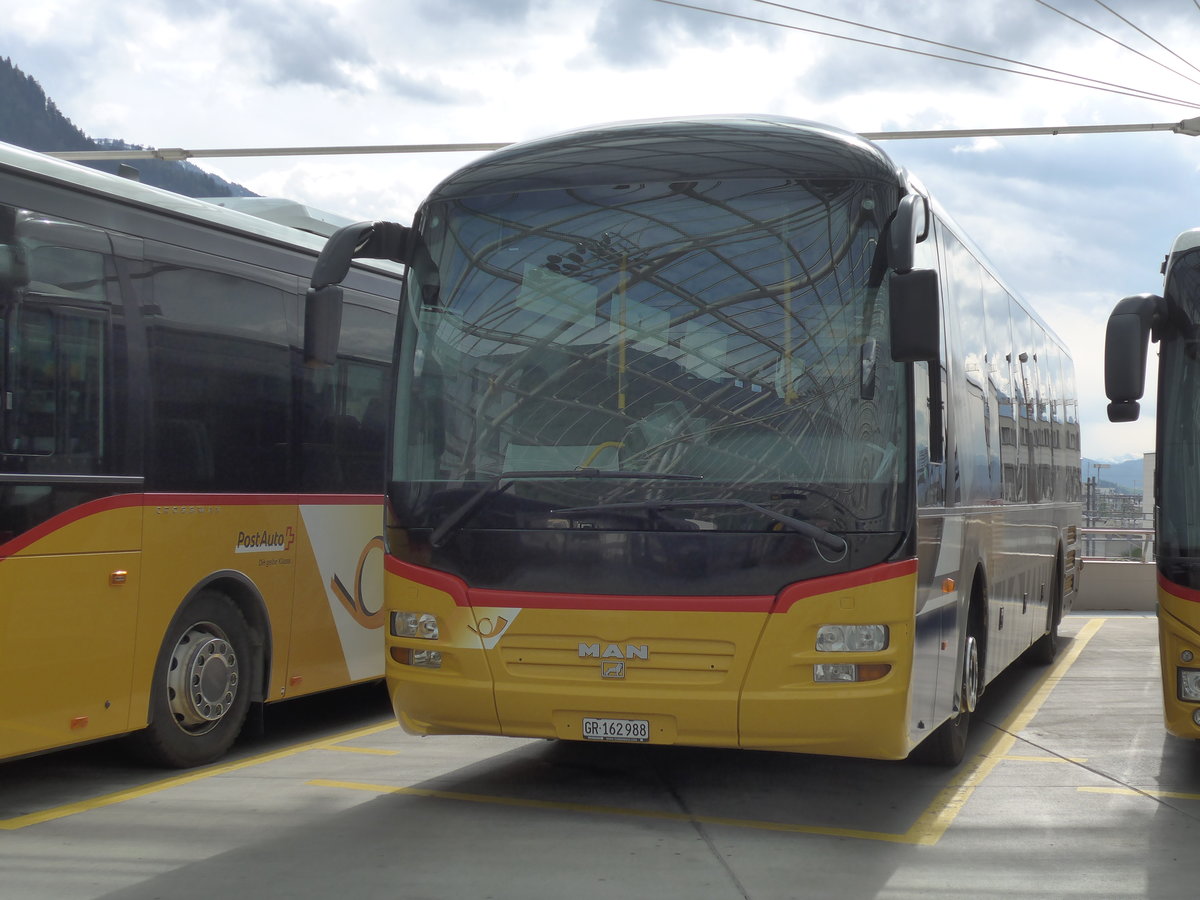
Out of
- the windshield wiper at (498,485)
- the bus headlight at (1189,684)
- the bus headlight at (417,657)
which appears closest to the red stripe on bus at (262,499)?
the bus headlight at (417,657)

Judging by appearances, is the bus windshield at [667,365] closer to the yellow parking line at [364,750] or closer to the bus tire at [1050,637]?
the yellow parking line at [364,750]

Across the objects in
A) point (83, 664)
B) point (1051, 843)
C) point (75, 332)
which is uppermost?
point (75, 332)

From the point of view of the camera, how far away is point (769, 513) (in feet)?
23.0

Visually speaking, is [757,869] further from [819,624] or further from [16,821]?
[16,821]

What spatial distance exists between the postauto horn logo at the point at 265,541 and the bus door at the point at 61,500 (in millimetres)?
1064

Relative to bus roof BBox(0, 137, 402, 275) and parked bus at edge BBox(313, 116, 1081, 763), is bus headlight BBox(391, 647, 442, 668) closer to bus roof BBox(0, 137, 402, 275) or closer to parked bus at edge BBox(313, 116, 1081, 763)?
parked bus at edge BBox(313, 116, 1081, 763)

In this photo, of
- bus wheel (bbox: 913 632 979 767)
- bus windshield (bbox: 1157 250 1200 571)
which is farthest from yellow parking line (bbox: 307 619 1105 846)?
bus windshield (bbox: 1157 250 1200 571)

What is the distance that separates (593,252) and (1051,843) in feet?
11.7

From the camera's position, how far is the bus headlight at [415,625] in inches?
299

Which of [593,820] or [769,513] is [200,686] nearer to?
[593,820]

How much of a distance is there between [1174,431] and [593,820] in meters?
3.97

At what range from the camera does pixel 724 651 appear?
23.2 ft

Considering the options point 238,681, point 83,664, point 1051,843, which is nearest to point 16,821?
point 83,664

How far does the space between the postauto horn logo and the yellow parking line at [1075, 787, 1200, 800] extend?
5.03 meters
